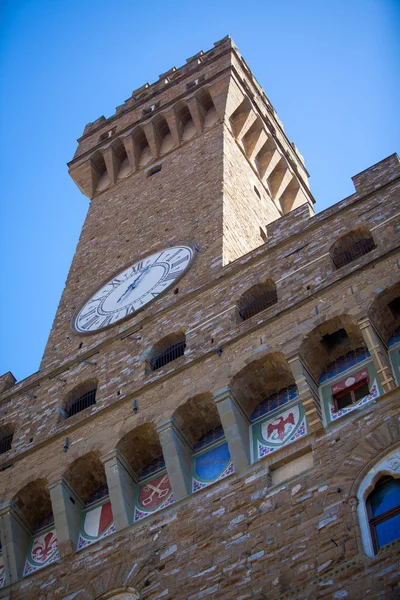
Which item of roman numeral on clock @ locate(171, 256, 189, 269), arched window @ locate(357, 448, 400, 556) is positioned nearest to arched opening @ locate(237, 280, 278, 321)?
roman numeral on clock @ locate(171, 256, 189, 269)

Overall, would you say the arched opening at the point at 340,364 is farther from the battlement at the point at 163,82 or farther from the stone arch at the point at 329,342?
the battlement at the point at 163,82

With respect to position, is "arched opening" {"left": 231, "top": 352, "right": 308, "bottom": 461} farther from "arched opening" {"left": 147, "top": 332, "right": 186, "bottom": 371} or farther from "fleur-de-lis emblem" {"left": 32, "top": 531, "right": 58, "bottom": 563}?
"fleur-de-lis emblem" {"left": 32, "top": 531, "right": 58, "bottom": 563}

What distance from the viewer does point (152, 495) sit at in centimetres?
1374

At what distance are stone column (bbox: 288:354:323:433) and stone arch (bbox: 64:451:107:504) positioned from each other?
3.09 metres

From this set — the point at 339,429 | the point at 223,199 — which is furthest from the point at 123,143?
the point at 339,429

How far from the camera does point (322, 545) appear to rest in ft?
36.1

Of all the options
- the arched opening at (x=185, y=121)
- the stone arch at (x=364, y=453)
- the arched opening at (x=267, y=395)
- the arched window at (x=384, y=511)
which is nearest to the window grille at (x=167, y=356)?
the arched opening at (x=267, y=395)

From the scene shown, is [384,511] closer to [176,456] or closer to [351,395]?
[351,395]

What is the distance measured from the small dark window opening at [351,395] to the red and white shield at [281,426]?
0.55 m

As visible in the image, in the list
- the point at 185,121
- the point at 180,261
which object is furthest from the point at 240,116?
the point at 180,261

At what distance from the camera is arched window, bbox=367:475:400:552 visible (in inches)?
425

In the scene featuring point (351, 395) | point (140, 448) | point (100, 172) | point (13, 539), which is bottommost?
point (351, 395)

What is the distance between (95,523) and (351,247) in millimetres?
5455

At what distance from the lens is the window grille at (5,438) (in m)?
16.9
